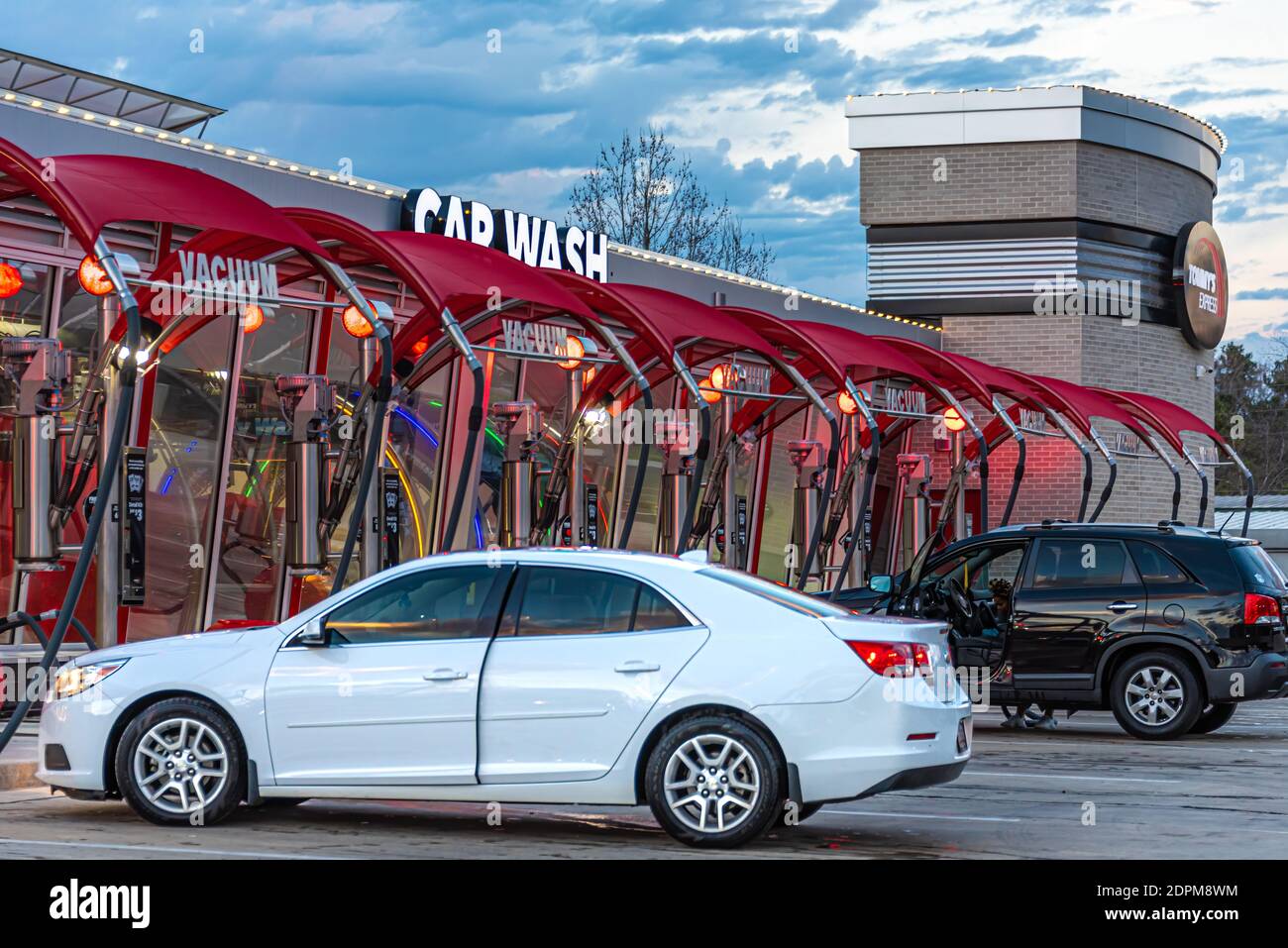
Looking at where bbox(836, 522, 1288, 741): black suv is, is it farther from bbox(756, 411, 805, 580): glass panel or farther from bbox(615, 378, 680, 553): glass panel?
bbox(756, 411, 805, 580): glass panel

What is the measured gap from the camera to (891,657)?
920 cm

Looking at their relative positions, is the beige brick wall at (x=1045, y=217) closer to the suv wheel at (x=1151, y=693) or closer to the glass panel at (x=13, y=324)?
the suv wheel at (x=1151, y=693)

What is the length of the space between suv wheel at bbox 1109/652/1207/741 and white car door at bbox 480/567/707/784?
755cm

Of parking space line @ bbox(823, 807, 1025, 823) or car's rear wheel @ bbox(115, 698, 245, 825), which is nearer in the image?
car's rear wheel @ bbox(115, 698, 245, 825)

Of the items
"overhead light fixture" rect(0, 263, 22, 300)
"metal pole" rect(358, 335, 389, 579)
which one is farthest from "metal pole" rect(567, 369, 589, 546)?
"overhead light fixture" rect(0, 263, 22, 300)

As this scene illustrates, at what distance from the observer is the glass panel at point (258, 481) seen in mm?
18109

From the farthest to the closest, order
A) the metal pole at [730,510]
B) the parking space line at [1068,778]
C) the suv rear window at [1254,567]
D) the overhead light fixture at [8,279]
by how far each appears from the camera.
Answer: the metal pole at [730,510], the suv rear window at [1254,567], the overhead light fixture at [8,279], the parking space line at [1068,778]

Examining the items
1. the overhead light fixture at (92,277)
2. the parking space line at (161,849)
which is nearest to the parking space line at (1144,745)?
the overhead light fixture at (92,277)

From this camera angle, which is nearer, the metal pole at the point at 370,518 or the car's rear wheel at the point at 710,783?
the car's rear wheel at the point at 710,783

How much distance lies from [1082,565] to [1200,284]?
24965mm

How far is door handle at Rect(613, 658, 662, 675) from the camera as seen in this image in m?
9.23

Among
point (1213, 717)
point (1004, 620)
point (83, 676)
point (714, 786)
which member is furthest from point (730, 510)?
point (714, 786)
